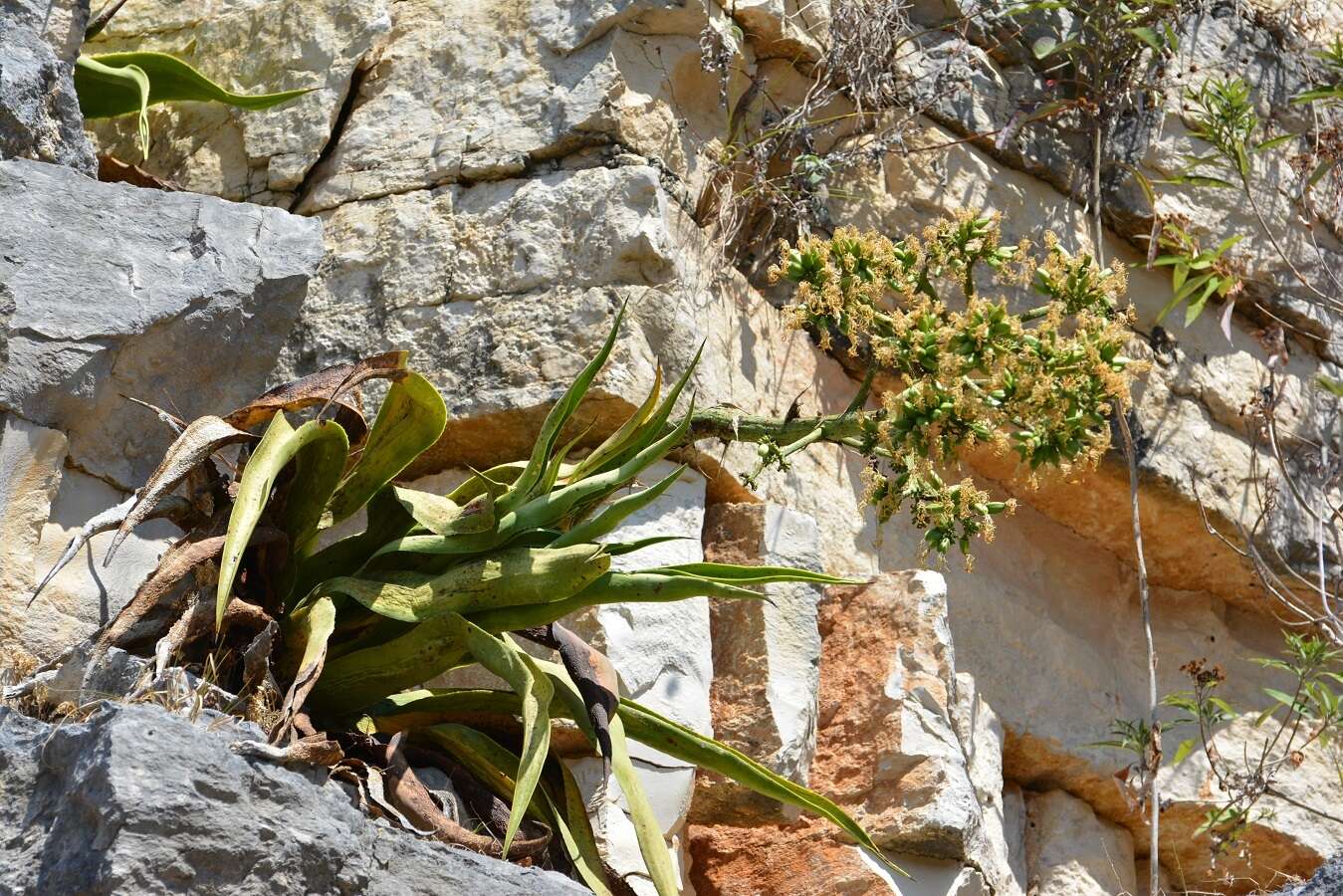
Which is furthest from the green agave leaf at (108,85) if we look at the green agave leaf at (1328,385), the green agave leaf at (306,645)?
the green agave leaf at (1328,385)

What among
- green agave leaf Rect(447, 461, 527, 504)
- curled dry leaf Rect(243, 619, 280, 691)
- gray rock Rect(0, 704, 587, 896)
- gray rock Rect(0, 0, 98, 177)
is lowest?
gray rock Rect(0, 704, 587, 896)

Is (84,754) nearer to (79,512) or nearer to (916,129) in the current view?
(79,512)

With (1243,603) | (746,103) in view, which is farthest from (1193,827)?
(746,103)

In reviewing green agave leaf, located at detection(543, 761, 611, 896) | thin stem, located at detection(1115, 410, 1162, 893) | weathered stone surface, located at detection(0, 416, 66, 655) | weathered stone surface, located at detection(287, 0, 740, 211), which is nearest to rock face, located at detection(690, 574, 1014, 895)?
thin stem, located at detection(1115, 410, 1162, 893)

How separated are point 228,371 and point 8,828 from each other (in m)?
1.53

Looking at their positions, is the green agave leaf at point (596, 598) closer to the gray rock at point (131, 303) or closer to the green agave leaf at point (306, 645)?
the green agave leaf at point (306, 645)

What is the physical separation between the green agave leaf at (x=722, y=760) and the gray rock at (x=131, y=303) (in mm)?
1195

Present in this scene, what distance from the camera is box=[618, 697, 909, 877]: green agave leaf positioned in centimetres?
344

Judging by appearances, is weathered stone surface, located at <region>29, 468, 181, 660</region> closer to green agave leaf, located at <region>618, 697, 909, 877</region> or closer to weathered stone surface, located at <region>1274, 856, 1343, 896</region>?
green agave leaf, located at <region>618, 697, 909, 877</region>

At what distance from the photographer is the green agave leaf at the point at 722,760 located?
11.3ft

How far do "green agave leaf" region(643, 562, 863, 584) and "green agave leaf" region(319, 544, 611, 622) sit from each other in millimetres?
203

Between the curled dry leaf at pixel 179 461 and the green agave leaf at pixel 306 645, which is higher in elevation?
the curled dry leaf at pixel 179 461

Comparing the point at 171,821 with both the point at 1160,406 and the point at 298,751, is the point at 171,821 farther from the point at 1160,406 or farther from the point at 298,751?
the point at 1160,406

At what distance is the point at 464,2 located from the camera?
498 cm
